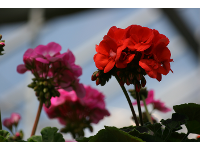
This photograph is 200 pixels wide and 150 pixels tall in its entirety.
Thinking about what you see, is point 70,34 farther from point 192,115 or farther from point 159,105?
point 192,115

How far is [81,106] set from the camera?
86cm

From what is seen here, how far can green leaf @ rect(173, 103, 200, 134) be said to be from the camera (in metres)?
0.42

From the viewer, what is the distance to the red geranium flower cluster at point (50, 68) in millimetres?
587

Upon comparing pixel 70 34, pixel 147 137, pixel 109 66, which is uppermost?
pixel 70 34

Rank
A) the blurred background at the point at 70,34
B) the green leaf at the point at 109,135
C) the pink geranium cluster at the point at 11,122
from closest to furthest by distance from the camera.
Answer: the green leaf at the point at 109,135 → the pink geranium cluster at the point at 11,122 → the blurred background at the point at 70,34

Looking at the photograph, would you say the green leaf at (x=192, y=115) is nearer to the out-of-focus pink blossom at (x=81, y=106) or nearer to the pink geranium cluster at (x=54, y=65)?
the pink geranium cluster at (x=54, y=65)

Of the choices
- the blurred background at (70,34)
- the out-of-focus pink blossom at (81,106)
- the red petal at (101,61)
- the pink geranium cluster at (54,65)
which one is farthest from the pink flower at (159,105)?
the blurred background at (70,34)

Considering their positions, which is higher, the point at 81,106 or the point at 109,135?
the point at 81,106

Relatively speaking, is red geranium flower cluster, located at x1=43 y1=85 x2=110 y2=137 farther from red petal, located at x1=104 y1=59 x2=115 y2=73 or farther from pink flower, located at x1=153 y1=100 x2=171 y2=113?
red petal, located at x1=104 y1=59 x2=115 y2=73

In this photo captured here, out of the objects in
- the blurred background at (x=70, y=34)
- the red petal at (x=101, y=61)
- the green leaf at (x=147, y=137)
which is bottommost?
the green leaf at (x=147, y=137)

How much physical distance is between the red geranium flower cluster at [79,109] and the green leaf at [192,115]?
0.44 metres

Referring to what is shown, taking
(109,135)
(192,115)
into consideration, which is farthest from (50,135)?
(192,115)

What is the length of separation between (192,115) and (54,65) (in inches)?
13.7

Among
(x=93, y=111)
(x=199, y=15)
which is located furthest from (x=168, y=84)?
(x=93, y=111)
